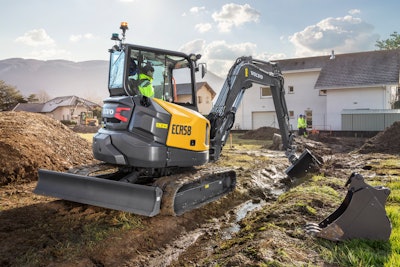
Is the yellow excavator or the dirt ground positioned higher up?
the yellow excavator

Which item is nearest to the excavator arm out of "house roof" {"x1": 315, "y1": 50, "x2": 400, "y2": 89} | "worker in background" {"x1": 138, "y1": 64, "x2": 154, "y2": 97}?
"worker in background" {"x1": 138, "y1": 64, "x2": 154, "y2": 97}

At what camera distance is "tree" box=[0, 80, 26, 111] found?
50606 mm

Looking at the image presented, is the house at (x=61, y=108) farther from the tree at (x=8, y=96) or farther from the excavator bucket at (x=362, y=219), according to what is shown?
the excavator bucket at (x=362, y=219)

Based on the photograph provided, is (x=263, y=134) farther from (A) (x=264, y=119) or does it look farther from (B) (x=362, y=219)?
(B) (x=362, y=219)

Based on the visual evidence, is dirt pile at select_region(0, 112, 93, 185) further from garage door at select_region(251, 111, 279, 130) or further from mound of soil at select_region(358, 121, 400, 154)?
garage door at select_region(251, 111, 279, 130)

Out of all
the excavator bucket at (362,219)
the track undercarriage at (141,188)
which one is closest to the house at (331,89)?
the track undercarriage at (141,188)

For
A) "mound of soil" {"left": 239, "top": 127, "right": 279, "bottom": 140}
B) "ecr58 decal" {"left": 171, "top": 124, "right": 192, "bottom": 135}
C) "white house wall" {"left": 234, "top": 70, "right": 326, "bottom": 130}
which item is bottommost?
"mound of soil" {"left": 239, "top": 127, "right": 279, "bottom": 140}

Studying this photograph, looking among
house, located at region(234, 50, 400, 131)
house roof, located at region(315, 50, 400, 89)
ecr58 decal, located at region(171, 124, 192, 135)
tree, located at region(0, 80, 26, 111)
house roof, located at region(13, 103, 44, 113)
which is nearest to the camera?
ecr58 decal, located at region(171, 124, 192, 135)

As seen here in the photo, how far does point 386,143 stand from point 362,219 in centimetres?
1347

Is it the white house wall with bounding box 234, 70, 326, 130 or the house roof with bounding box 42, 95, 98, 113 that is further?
the house roof with bounding box 42, 95, 98, 113

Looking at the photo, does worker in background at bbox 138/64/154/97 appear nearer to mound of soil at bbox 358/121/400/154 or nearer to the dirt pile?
the dirt pile

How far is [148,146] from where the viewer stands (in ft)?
18.6

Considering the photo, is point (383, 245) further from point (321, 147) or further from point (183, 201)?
point (321, 147)

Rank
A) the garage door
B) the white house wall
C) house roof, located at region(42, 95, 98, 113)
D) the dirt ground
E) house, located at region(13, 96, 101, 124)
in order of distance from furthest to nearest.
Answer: house roof, located at region(42, 95, 98, 113)
house, located at region(13, 96, 101, 124)
the garage door
the white house wall
the dirt ground
